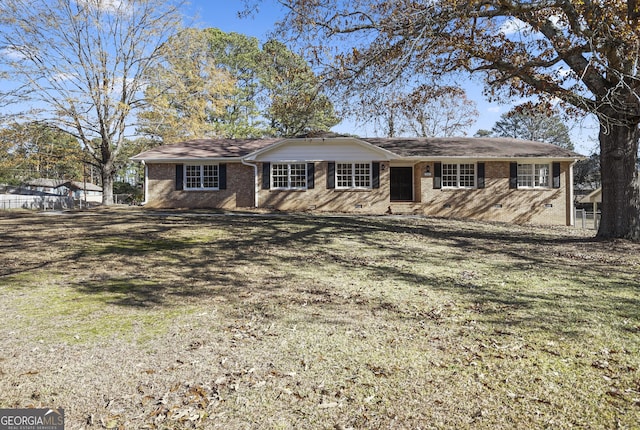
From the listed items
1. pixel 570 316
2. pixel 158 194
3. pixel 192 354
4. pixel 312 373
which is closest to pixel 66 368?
pixel 192 354

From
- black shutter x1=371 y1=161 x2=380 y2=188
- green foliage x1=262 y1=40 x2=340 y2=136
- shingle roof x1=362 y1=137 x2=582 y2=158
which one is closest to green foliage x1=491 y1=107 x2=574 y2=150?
shingle roof x1=362 y1=137 x2=582 y2=158

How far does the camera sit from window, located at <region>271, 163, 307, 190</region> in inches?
774

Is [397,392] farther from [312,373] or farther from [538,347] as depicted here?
[538,347]

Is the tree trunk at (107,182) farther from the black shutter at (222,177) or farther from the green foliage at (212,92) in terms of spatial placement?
the black shutter at (222,177)

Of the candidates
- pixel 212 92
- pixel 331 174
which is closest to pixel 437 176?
pixel 331 174

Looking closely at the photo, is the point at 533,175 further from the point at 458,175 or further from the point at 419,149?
the point at 419,149

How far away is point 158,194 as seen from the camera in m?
20.2

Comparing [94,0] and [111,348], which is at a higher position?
[94,0]

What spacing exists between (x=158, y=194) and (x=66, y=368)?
1787 centimetres

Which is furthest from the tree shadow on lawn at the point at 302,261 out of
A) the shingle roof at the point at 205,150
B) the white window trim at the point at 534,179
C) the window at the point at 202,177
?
the white window trim at the point at 534,179

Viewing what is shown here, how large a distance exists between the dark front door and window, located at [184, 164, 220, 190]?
9.12 m

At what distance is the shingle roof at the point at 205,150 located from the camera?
1999cm

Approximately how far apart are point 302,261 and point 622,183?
29.0 ft

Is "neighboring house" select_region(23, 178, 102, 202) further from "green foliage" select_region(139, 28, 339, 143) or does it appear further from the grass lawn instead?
the grass lawn
